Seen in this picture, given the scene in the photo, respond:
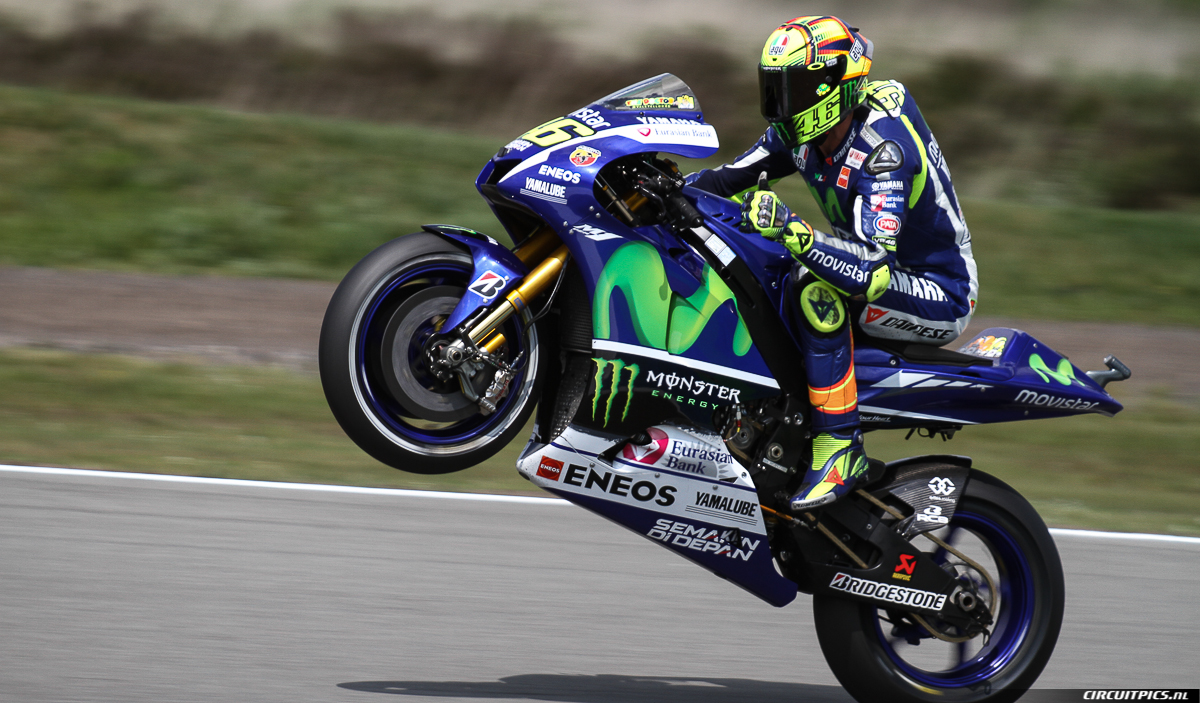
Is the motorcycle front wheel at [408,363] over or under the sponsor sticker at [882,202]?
under

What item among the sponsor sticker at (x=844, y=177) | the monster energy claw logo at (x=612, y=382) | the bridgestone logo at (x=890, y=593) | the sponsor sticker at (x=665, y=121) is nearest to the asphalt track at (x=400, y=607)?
the bridgestone logo at (x=890, y=593)

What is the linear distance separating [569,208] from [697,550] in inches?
43.7

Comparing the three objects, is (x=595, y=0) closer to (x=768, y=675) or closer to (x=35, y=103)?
(x=35, y=103)

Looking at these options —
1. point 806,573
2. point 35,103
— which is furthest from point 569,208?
point 35,103

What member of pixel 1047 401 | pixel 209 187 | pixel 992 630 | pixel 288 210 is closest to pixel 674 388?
pixel 1047 401

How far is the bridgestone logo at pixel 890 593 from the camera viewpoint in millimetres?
4266

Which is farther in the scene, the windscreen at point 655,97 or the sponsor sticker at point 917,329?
the sponsor sticker at point 917,329

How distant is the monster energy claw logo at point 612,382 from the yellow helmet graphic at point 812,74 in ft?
2.80

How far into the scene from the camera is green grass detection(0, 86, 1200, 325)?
11625 mm

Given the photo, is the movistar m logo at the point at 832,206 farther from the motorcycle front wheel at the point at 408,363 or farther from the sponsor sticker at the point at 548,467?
the sponsor sticker at the point at 548,467

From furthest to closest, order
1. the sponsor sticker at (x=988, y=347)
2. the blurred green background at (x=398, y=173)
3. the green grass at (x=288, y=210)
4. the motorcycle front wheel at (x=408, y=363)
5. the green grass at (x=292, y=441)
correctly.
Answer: the green grass at (x=288, y=210), the blurred green background at (x=398, y=173), the green grass at (x=292, y=441), the sponsor sticker at (x=988, y=347), the motorcycle front wheel at (x=408, y=363)

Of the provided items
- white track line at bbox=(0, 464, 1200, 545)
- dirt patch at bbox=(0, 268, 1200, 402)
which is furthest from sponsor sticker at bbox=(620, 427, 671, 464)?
dirt patch at bbox=(0, 268, 1200, 402)

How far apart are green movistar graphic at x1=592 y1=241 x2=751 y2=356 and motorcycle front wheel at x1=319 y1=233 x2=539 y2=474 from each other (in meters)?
0.26

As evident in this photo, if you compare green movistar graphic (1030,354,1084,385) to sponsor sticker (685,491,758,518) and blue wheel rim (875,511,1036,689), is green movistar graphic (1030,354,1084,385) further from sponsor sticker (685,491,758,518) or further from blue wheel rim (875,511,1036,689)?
sponsor sticker (685,491,758,518)
